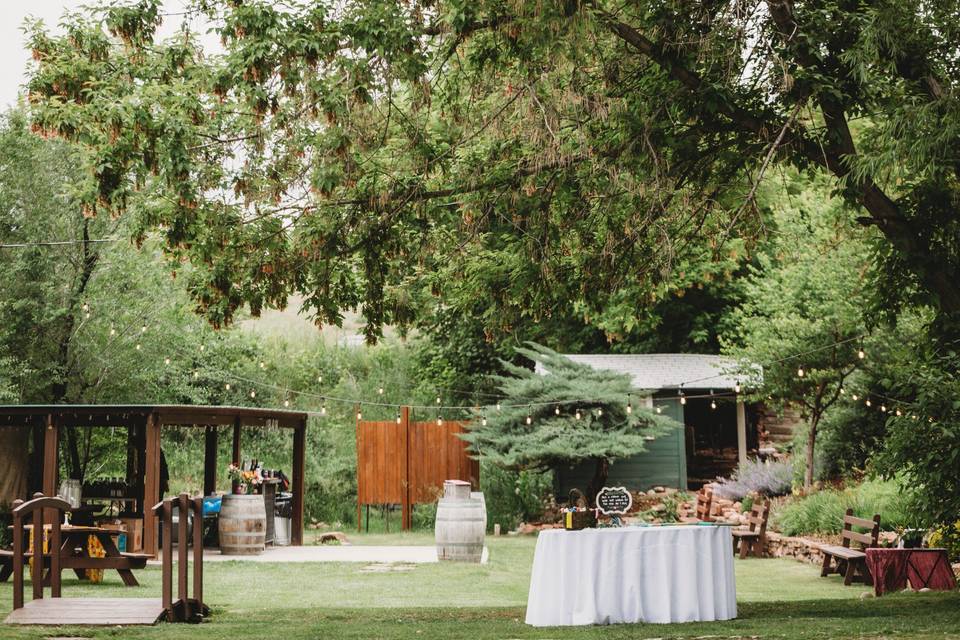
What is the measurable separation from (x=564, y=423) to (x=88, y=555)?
10.1 m

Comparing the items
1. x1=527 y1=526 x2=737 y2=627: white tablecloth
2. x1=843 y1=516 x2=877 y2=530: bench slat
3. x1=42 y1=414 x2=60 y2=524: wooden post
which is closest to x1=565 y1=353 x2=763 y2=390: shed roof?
x1=843 y1=516 x2=877 y2=530: bench slat

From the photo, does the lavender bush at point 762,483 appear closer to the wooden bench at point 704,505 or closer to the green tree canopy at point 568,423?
the wooden bench at point 704,505

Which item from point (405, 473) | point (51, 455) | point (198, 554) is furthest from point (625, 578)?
point (405, 473)

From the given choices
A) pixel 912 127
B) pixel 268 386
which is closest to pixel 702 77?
pixel 912 127

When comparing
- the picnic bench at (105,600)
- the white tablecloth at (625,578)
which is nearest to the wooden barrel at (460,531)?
the picnic bench at (105,600)

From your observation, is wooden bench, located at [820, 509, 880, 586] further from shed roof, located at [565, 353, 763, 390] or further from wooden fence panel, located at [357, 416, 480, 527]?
wooden fence panel, located at [357, 416, 480, 527]

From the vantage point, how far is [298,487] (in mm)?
18578

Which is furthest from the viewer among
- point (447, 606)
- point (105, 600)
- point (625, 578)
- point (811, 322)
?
point (811, 322)

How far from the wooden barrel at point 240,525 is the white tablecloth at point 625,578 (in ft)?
27.5

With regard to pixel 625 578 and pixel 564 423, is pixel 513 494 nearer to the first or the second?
pixel 564 423

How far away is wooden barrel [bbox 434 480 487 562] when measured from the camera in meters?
15.3

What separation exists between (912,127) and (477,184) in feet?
13.7

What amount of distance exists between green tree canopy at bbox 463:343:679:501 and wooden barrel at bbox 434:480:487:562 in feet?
15.1

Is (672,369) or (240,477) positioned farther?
(672,369)
